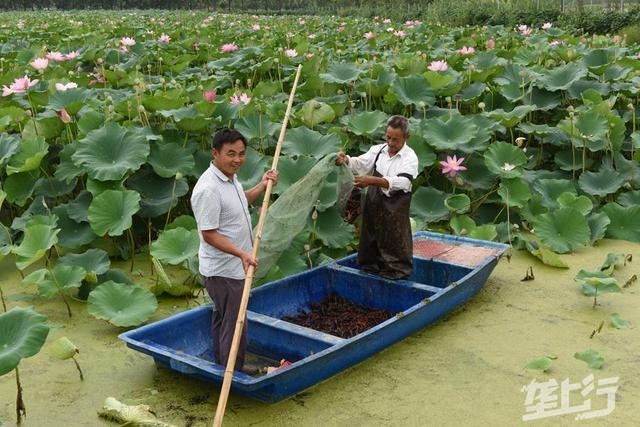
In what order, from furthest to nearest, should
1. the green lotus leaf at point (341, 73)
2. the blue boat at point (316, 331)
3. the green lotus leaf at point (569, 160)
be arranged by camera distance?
the green lotus leaf at point (341, 73)
the green lotus leaf at point (569, 160)
the blue boat at point (316, 331)

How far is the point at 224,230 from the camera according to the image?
2873mm

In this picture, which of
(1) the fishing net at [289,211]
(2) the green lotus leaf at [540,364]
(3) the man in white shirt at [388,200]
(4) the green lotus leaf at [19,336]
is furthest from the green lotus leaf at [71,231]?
(2) the green lotus leaf at [540,364]

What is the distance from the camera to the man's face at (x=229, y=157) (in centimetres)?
282

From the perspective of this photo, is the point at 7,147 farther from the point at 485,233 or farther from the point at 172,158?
the point at 485,233

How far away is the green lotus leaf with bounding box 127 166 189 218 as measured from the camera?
4.73m

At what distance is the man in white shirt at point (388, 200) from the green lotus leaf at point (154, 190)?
136 centimetres

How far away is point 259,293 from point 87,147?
1616 mm

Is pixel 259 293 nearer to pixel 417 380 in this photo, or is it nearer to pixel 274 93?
pixel 417 380

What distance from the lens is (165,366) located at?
311 centimetres

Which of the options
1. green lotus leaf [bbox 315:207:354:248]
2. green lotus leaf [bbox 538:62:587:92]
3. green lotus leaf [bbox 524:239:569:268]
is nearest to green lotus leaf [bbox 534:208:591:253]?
green lotus leaf [bbox 524:239:569:268]

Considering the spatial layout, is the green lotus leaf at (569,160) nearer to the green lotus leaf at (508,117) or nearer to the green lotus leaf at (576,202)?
the green lotus leaf at (508,117)

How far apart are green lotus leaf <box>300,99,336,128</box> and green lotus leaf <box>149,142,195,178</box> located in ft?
3.02

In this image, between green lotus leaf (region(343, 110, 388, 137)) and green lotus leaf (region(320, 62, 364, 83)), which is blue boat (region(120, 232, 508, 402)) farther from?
green lotus leaf (region(320, 62, 364, 83))

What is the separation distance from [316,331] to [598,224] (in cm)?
252
